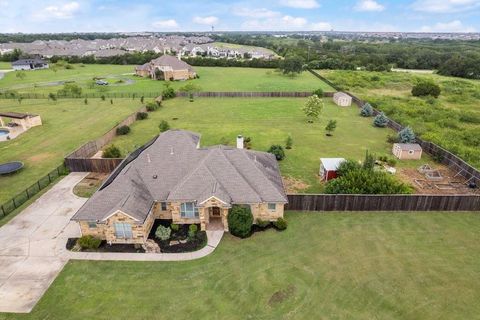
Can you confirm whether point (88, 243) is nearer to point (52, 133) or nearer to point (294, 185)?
point (294, 185)

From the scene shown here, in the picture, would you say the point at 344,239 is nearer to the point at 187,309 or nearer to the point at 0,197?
the point at 187,309

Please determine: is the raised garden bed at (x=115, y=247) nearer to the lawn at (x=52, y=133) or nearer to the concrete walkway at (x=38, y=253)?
the concrete walkway at (x=38, y=253)

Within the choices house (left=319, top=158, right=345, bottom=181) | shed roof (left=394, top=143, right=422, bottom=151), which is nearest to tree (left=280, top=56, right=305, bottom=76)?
shed roof (left=394, top=143, right=422, bottom=151)

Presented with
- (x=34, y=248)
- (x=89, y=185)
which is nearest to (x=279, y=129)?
(x=89, y=185)

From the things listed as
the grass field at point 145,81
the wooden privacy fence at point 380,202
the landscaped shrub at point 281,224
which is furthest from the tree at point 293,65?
the landscaped shrub at point 281,224

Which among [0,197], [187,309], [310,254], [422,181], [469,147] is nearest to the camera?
[187,309]

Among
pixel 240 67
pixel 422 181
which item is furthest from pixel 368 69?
pixel 422 181
